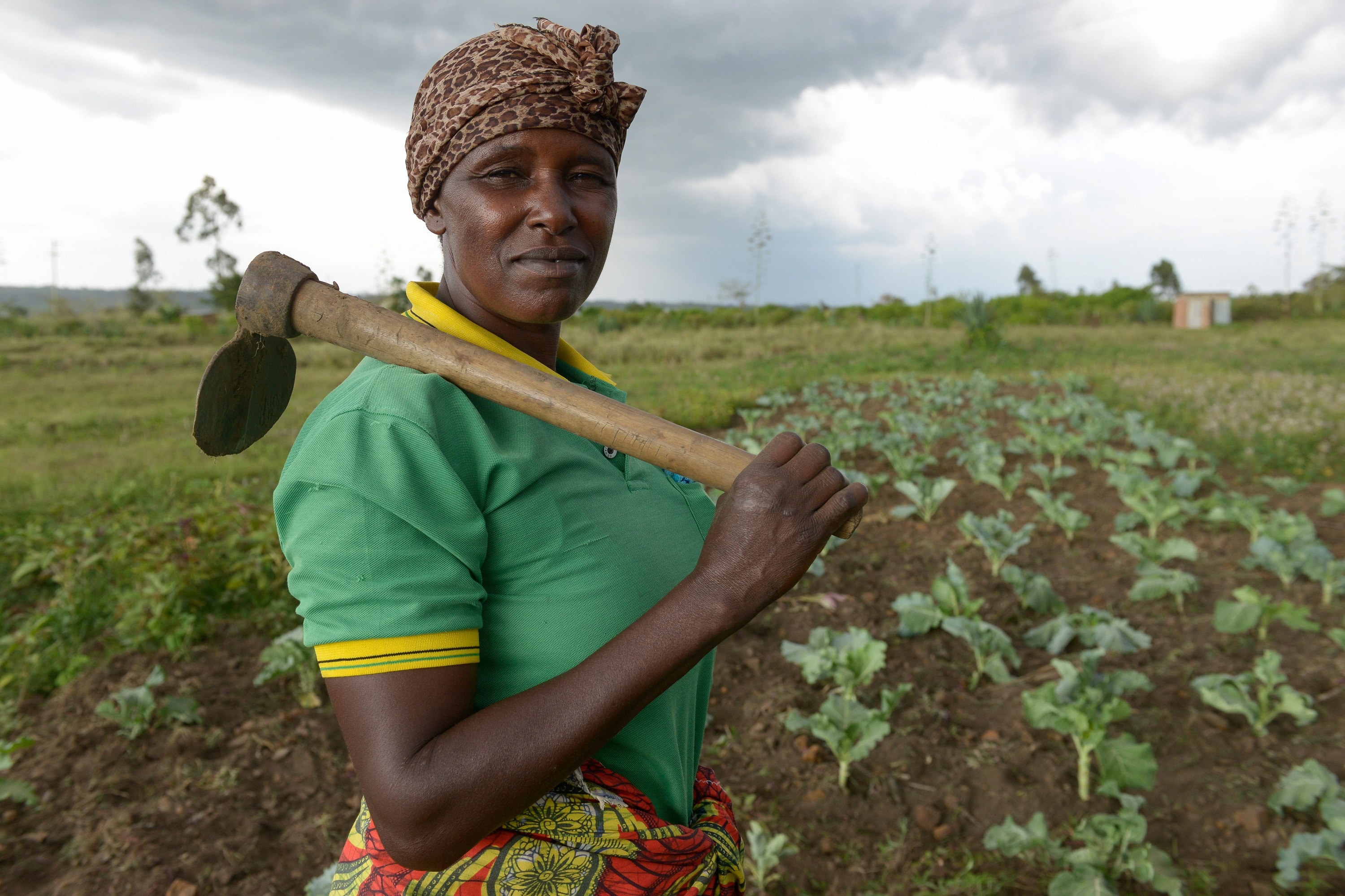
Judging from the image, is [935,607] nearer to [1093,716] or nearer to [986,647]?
[986,647]

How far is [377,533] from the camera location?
0.88 metres

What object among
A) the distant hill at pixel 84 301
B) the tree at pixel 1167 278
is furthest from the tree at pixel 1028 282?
the distant hill at pixel 84 301

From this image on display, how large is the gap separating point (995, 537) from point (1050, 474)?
2.12 m

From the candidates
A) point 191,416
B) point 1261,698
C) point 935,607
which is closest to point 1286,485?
point 1261,698

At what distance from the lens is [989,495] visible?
641cm

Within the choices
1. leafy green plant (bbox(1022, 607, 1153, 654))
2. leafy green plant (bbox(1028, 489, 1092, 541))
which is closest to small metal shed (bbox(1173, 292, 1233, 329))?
leafy green plant (bbox(1028, 489, 1092, 541))

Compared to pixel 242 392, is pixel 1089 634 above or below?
below

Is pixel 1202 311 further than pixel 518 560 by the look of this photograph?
Yes

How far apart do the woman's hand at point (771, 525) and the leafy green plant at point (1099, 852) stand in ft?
6.37

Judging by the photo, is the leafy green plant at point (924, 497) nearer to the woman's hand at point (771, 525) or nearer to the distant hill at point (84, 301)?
the woman's hand at point (771, 525)

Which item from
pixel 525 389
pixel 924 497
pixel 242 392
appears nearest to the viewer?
pixel 525 389

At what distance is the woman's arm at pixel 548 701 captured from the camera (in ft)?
2.84

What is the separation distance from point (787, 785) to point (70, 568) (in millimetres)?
3916

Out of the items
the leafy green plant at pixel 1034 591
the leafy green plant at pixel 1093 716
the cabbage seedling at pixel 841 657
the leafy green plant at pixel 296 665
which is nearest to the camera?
the leafy green plant at pixel 1093 716
